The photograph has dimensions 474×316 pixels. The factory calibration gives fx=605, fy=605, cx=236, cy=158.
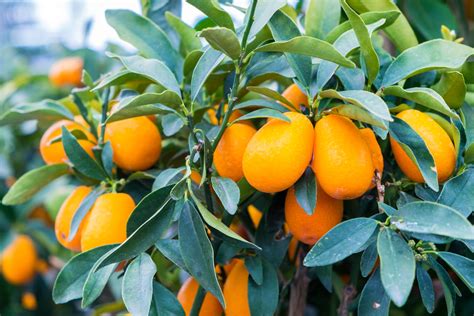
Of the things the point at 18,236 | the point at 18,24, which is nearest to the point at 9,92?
the point at 18,236

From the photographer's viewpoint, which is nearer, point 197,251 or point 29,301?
point 197,251

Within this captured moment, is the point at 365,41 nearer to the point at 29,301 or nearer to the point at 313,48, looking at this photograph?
the point at 313,48

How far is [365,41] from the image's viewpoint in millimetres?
525

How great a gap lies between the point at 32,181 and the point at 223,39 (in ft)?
1.15

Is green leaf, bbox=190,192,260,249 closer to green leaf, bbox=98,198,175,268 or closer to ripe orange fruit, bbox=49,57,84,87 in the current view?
green leaf, bbox=98,198,175,268

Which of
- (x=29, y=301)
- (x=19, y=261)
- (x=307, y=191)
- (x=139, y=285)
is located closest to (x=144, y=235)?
(x=139, y=285)

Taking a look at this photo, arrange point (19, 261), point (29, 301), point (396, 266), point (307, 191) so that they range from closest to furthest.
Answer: point (396, 266), point (307, 191), point (19, 261), point (29, 301)

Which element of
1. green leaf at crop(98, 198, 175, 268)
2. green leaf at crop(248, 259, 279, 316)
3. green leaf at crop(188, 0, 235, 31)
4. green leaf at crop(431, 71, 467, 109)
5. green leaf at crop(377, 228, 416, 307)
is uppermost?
green leaf at crop(188, 0, 235, 31)

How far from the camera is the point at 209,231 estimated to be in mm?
622

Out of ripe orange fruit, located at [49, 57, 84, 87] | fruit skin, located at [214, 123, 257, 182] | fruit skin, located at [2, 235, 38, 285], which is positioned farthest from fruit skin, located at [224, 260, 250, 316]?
ripe orange fruit, located at [49, 57, 84, 87]

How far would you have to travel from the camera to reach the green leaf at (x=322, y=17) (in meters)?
0.62

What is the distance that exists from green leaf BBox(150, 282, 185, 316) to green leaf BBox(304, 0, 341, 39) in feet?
0.99

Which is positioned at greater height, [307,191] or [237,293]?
[307,191]

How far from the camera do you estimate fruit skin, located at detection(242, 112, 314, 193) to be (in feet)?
1.68
